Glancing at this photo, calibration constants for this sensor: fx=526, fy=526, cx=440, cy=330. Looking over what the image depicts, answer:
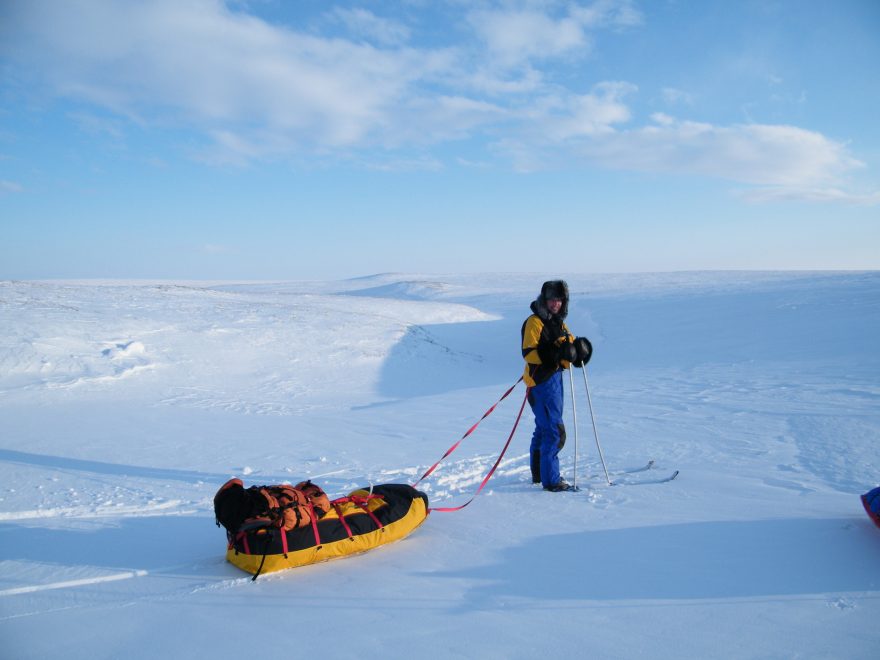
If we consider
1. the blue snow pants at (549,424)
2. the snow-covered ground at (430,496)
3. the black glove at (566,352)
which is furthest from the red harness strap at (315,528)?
the black glove at (566,352)

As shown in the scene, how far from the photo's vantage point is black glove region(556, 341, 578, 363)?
4.69 meters

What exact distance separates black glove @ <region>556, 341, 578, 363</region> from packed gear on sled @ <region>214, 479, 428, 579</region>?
1.91 meters

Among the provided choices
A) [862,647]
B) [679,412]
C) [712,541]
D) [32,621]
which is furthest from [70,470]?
[679,412]

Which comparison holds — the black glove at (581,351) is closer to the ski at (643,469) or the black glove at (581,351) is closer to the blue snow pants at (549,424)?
the blue snow pants at (549,424)

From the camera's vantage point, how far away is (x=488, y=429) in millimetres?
7523

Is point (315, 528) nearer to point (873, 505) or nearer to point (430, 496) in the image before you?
point (430, 496)

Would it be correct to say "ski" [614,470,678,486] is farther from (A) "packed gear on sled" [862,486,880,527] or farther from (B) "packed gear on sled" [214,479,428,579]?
(B) "packed gear on sled" [214,479,428,579]

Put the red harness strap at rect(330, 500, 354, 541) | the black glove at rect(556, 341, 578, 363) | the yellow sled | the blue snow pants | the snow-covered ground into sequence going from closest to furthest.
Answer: the snow-covered ground < the yellow sled < the red harness strap at rect(330, 500, 354, 541) < the black glove at rect(556, 341, 578, 363) < the blue snow pants

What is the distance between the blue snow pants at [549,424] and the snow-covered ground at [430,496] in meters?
0.24

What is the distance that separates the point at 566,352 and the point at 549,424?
2.33ft

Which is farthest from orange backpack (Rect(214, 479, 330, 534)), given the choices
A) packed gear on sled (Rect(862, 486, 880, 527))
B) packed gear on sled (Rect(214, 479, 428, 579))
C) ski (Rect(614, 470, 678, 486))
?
packed gear on sled (Rect(862, 486, 880, 527))

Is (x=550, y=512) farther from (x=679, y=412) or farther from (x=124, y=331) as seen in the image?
(x=124, y=331)

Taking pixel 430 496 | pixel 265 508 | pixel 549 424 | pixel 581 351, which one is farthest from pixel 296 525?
pixel 581 351

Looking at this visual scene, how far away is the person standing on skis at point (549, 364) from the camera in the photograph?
189 inches
